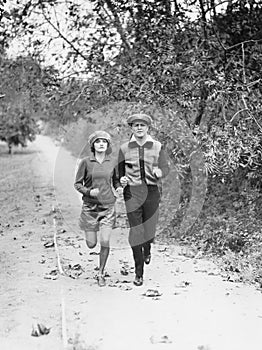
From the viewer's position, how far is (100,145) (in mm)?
6324

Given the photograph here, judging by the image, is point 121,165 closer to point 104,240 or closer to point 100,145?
point 100,145

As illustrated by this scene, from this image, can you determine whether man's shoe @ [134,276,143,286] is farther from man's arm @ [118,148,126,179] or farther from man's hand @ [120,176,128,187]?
man's arm @ [118,148,126,179]

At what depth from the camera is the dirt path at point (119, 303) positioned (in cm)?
466

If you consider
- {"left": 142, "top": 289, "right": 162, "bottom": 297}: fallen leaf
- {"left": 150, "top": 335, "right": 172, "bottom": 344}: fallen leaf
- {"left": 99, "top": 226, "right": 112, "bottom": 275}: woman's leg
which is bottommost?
{"left": 142, "top": 289, "right": 162, "bottom": 297}: fallen leaf

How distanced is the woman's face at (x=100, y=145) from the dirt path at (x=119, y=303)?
154 centimetres

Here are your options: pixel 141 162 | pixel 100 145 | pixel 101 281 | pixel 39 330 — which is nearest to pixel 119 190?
pixel 141 162

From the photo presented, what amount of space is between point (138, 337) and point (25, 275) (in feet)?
8.55

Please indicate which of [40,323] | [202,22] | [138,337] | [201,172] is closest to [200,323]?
[138,337]

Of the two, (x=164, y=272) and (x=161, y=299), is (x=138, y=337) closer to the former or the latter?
(x=161, y=299)

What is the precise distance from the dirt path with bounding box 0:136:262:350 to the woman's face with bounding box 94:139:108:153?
154 centimetres

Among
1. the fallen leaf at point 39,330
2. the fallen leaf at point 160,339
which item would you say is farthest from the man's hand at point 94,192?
the fallen leaf at point 160,339

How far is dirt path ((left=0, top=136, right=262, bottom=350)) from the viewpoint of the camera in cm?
466

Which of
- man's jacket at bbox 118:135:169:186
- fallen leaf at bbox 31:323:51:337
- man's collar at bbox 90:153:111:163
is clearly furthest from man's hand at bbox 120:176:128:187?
fallen leaf at bbox 31:323:51:337

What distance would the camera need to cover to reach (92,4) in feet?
35.3
